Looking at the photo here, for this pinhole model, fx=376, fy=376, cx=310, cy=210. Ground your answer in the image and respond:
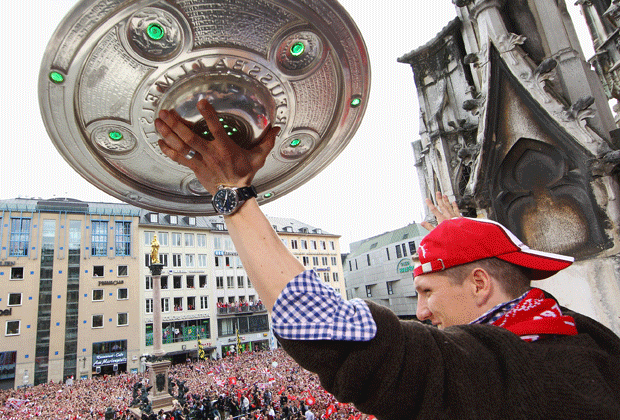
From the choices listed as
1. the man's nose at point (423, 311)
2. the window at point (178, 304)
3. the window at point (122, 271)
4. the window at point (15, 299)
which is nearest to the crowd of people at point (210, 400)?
the man's nose at point (423, 311)

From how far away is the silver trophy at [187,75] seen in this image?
1.27 metres

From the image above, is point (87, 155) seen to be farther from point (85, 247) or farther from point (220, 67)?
Result: point (85, 247)

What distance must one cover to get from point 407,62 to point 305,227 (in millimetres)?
45046

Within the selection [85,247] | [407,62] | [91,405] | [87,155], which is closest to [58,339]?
[85,247]

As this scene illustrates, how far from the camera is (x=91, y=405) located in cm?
1702

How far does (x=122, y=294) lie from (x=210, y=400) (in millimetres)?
26310

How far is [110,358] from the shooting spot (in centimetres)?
3409

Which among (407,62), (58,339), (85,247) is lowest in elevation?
(58,339)

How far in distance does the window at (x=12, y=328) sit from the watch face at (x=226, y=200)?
40595 mm

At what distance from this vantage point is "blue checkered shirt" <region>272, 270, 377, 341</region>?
929 millimetres

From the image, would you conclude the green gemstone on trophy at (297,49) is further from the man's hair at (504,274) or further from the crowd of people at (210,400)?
the crowd of people at (210,400)

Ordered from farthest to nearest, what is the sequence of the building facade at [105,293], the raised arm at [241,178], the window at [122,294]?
1. the window at [122,294]
2. the building facade at [105,293]
3. the raised arm at [241,178]

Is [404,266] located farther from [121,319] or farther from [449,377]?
[449,377]

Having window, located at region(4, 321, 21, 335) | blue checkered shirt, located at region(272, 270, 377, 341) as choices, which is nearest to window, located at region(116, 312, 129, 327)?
window, located at region(4, 321, 21, 335)
